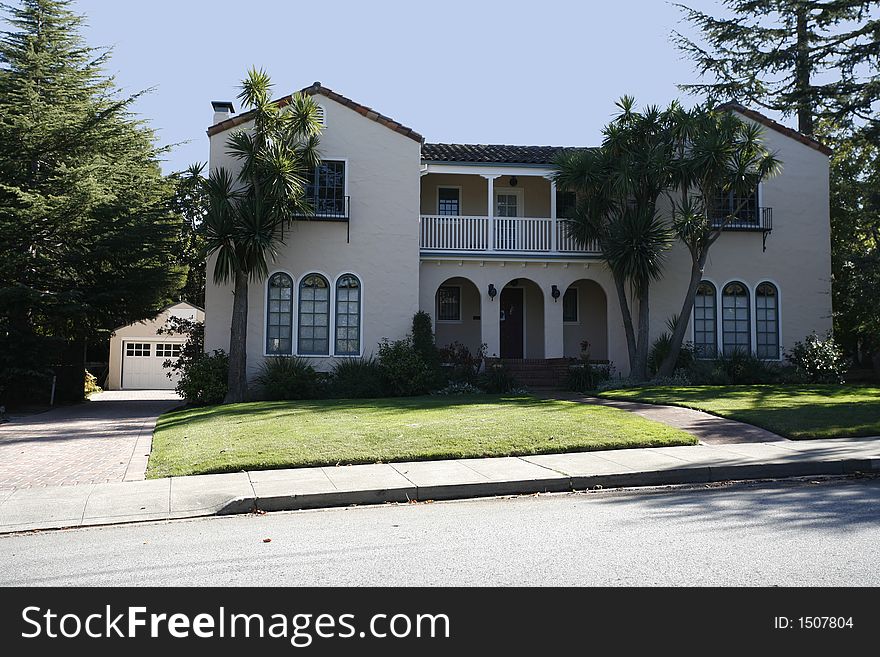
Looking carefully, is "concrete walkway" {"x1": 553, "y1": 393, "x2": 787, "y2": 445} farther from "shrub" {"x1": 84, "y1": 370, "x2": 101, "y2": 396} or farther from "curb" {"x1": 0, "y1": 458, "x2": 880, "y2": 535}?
"shrub" {"x1": 84, "y1": 370, "x2": 101, "y2": 396}

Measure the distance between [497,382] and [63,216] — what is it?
38.6 ft

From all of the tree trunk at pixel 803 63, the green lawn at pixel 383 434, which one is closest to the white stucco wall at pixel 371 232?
the green lawn at pixel 383 434

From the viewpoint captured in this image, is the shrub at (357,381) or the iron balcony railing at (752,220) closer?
the shrub at (357,381)

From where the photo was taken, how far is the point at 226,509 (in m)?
7.81

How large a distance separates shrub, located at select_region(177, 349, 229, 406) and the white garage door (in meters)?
13.8

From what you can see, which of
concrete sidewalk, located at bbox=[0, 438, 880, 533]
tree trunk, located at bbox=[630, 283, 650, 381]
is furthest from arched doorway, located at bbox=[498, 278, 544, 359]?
concrete sidewalk, located at bbox=[0, 438, 880, 533]

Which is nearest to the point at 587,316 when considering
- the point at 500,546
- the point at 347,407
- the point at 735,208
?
the point at 735,208

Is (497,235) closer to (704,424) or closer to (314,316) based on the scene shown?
(314,316)

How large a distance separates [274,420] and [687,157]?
42.1 ft

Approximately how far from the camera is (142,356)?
105 feet

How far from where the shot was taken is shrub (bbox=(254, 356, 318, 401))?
60.9ft

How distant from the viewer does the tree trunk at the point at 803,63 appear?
2727 centimetres

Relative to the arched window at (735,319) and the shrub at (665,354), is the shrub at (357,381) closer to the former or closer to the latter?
the shrub at (665,354)

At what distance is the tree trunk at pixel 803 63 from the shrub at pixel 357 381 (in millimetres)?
18460
